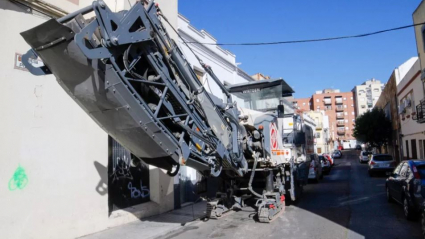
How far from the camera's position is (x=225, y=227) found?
805 centimetres

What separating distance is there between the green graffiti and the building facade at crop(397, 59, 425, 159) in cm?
2125

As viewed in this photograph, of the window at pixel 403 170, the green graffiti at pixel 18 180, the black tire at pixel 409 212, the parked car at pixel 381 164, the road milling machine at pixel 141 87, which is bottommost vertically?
the black tire at pixel 409 212

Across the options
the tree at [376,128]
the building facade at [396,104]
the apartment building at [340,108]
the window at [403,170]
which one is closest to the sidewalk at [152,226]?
the window at [403,170]

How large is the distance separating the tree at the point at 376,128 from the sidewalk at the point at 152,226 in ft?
104

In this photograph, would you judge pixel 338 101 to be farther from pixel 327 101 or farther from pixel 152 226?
pixel 152 226

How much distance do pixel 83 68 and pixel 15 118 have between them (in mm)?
3158

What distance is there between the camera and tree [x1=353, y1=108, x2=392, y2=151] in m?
35.9

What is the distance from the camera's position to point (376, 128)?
119 ft

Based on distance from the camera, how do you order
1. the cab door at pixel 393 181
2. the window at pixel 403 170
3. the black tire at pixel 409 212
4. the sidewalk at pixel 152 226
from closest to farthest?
the sidewalk at pixel 152 226, the black tire at pixel 409 212, the window at pixel 403 170, the cab door at pixel 393 181

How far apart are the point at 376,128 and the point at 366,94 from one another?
6438 centimetres

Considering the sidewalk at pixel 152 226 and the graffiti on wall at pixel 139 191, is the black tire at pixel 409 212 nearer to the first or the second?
the sidewalk at pixel 152 226

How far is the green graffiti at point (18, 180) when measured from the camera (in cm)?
622

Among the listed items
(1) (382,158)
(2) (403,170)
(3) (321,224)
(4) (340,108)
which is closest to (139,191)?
(3) (321,224)

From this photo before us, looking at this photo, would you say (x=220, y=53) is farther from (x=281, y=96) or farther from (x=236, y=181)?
(x=236, y=181)
